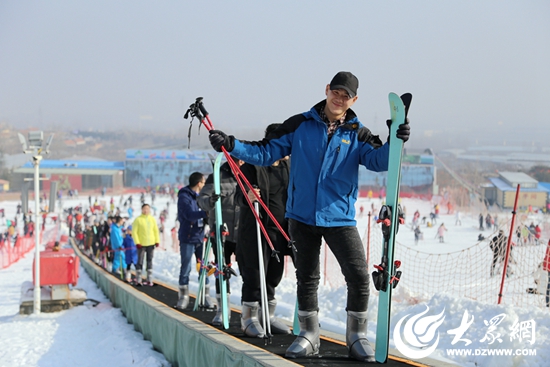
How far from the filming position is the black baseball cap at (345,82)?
164 inches

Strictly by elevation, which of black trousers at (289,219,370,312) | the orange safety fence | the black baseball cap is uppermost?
the black baseball cap

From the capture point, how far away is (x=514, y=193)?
66.8 m

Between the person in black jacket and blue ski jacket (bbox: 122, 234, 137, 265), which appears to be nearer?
Result: the person in black jacket

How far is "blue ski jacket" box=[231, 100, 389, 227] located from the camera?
4.18 m

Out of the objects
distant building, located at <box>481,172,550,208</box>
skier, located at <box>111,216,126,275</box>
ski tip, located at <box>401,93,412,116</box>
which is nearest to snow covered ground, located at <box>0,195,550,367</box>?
ski tip, located at <box>401,93,412,116</box>

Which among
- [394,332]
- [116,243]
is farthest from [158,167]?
[394,332]

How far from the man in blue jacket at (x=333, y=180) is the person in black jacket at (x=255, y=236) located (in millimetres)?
1091

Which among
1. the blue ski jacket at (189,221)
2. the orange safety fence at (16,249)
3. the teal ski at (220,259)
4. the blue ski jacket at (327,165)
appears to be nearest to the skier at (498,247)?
the blue ski jacket at (189,221)

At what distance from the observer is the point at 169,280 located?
14891 millimetres

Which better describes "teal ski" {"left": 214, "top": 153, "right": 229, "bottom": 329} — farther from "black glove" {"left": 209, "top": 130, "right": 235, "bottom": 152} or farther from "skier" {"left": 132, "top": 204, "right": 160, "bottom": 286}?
"skier" {"left": 132, "top": 204, "right": 160, "bottom": 286}

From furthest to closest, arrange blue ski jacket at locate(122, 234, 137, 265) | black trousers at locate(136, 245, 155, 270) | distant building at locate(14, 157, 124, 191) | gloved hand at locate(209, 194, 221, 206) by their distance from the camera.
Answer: distant building at locate(14, 157, 124, 191) → blue ski jacket at locate(122, 234, 137, 265) → black trousers at locate(136, 245, 155, 270) → gloved hand at locate(209, 194, 221, 206)

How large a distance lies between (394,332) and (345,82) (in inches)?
110

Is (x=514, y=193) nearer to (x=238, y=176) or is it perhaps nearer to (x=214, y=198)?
(x=214, y=198)

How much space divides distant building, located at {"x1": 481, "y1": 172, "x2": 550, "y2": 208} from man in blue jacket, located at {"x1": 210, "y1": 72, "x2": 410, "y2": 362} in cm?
6470
